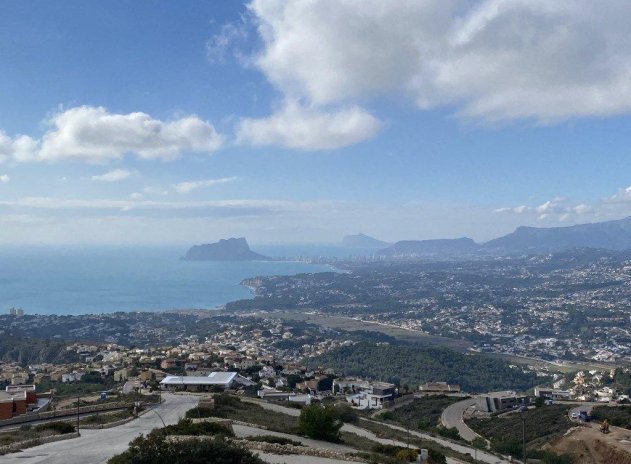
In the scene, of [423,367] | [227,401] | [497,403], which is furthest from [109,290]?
[227,401]

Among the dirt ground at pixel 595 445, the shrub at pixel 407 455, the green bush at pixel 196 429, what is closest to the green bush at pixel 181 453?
the green bush at pixel 196 429

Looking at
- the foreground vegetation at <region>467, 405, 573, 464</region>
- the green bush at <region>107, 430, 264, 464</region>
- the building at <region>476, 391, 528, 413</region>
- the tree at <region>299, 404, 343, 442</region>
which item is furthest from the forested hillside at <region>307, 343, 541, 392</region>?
the green bush at <region>107, 430, 264, 464</region>

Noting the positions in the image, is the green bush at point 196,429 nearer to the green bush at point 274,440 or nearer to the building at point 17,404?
the green bush at point 274,440

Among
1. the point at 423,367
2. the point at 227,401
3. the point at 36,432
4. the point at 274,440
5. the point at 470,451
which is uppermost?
the point at 36,432

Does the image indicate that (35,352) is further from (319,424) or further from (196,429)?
(196,429)

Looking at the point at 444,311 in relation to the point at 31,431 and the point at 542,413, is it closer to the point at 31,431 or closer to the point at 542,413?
the point at 542,413

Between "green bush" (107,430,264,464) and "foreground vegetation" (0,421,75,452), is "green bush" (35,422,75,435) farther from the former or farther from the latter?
"green bush" (107,430,264,464)
